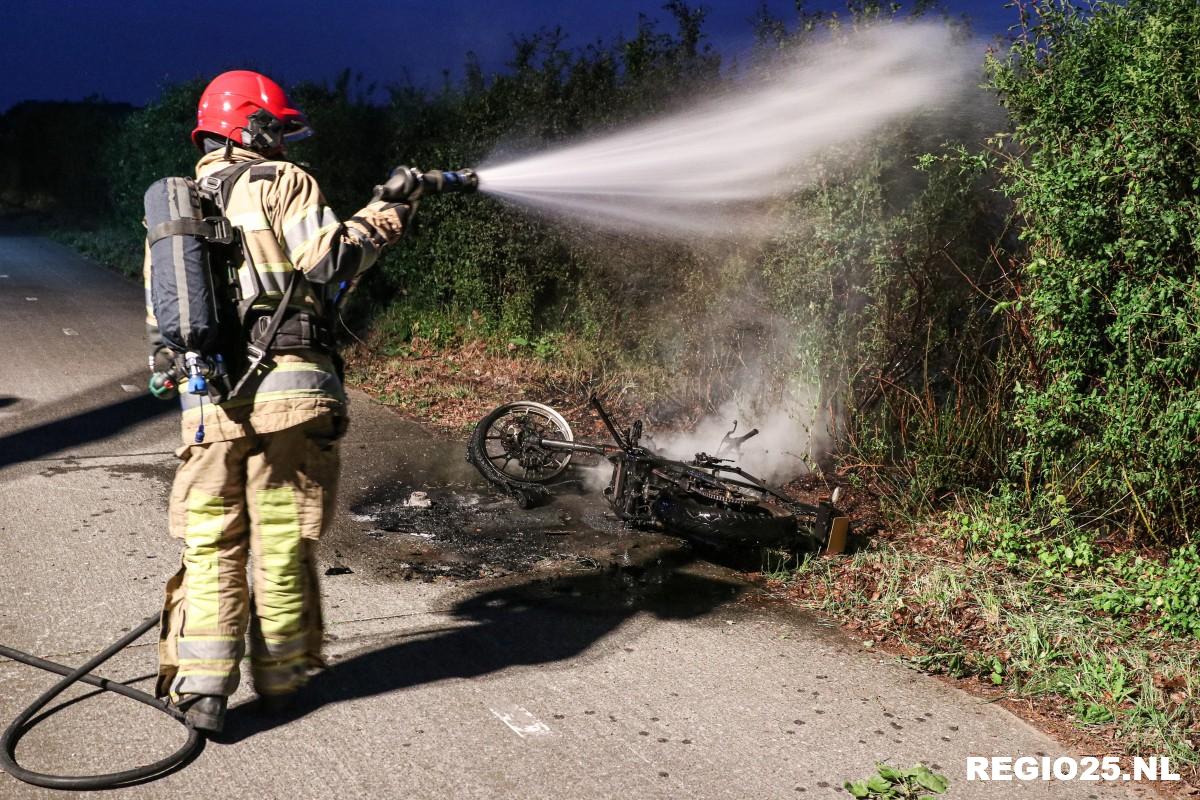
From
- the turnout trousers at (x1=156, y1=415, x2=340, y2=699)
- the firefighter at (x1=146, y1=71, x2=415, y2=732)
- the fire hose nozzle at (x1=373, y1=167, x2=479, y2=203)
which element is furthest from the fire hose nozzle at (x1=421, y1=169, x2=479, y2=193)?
the turnout trousers at (x1=156, y1=415, x2=340, y2=699)

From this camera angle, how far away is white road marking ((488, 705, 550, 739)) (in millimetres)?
3670

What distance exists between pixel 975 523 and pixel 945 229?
172 centimetres

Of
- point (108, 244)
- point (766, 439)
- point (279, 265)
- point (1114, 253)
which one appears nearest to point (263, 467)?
point (279, 265)

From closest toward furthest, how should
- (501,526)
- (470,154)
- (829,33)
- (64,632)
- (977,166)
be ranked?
(64,632) → (977,166) → (501,526) → (829,33) → (470,154)

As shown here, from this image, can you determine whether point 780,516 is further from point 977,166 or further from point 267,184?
point 267,184

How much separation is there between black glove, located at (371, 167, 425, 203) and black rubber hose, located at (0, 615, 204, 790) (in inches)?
66.7

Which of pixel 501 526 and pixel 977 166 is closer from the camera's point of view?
pixel 977 166

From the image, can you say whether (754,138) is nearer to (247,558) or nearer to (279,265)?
(279,265)

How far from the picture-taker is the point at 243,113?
12.2 feet

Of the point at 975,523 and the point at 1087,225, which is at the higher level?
the point at 1087,225

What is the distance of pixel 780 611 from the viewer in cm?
495

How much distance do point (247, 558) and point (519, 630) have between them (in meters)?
1.33

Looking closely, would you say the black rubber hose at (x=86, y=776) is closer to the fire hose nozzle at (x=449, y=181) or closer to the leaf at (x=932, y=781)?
the fire hose nozzle at (x=449, y=181)

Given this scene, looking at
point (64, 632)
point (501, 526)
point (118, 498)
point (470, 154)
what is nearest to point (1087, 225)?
point (501, 526)
